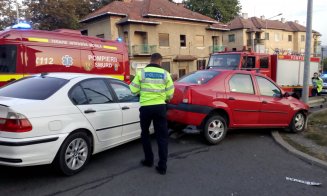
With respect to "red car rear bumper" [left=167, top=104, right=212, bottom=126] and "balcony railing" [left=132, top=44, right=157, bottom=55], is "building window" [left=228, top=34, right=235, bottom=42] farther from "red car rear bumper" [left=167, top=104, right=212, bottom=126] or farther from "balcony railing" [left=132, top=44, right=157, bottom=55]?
"red car rear bumper" [left=167, top=104, right=212, bottom=126]

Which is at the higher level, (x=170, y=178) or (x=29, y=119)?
(x=29, y=119)

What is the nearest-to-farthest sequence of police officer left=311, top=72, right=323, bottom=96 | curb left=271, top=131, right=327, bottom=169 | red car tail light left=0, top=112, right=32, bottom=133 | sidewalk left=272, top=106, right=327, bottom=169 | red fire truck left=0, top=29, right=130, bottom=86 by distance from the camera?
red car tail light left=0, top=112, right=32, bottom=133 < curb left=271, top=131, right=327, bottom=169 < sidewalk left=272, top=106, right=327, bottom=169 < red fire truck left=0, top=29, right=130, bottom=86 < police officer left=311, top=72, right=323, bottom=96

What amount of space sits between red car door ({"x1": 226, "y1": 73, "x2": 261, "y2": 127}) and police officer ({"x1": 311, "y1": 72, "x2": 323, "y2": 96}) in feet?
36.9

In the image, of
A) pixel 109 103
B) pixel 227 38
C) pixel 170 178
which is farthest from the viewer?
pixel 227 38

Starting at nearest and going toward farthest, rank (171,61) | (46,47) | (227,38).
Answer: (46,47) → (171,61) → (227,38)

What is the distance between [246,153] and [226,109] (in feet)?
3.38

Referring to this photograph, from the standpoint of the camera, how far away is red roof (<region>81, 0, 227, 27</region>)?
110 feet

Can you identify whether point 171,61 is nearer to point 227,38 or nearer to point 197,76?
point 227,38

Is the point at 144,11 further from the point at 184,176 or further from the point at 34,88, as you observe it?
the point at 184,176

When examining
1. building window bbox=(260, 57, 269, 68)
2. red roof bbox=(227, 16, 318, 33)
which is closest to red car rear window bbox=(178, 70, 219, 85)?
building window bbox=(260, 57, 269, 68)

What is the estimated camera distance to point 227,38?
5847cm

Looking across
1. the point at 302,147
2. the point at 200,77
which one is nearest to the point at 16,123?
the point at 200,77

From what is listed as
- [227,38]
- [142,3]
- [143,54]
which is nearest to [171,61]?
[143,54]

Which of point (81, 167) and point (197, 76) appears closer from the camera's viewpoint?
point (81, 167)
